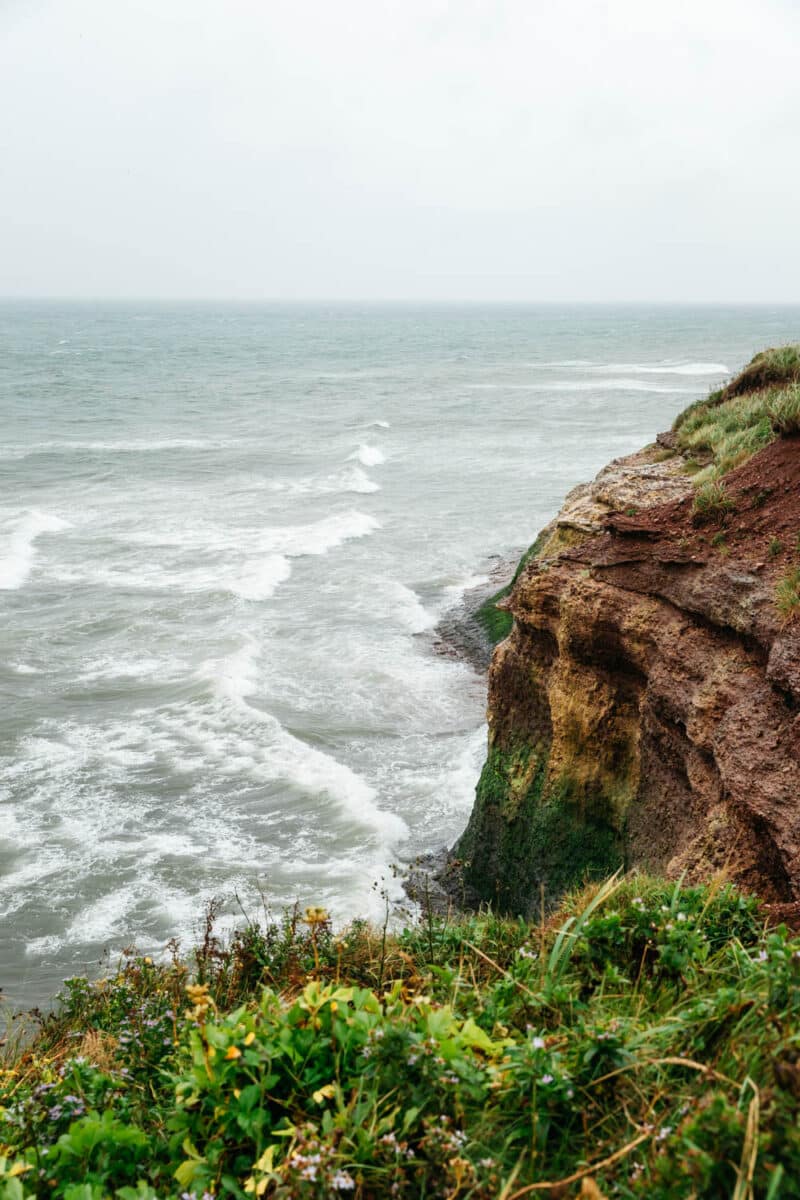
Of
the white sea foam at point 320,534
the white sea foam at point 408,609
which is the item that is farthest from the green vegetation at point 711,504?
the white sea foam at point 320,534

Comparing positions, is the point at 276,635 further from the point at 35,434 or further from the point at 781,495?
the point at 35,434

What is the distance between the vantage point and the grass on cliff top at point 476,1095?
9.14 feet

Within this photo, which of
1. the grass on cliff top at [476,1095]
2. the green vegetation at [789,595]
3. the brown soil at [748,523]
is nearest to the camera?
the grass on cliff top at [476,1095]

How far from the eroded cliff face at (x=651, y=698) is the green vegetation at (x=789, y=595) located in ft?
0.25

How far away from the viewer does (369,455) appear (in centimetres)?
4194

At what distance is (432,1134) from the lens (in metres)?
2.99

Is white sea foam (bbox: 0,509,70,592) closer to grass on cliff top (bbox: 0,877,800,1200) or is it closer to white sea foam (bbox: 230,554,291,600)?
white sea foam (bbox: 230,554,291,600)

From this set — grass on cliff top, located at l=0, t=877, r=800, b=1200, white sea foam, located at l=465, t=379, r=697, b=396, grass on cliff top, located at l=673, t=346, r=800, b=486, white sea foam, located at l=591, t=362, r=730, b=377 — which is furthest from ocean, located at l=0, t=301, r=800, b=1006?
white sea foam, located at l=591, t=362, r=730, b=377

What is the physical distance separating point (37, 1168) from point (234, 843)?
970cm

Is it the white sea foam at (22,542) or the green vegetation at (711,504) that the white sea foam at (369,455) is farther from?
the green vegetation at (711,504)

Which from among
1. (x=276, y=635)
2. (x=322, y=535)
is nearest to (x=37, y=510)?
(x=322, y=535)

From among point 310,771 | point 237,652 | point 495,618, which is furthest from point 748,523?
point 237,652

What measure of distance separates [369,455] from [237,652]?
78.7ft

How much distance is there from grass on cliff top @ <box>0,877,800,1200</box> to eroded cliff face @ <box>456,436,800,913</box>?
2.22 m
